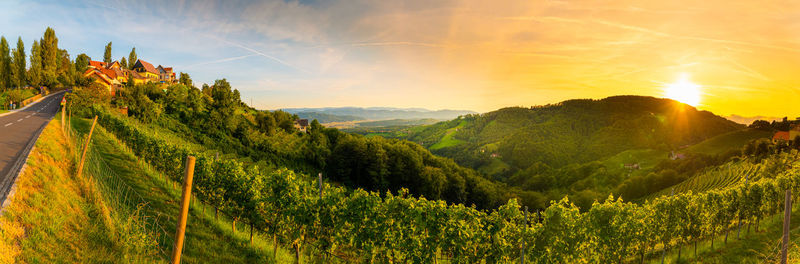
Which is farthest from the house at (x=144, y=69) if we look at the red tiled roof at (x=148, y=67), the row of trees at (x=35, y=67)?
the row of trees at (x=35, y=67)

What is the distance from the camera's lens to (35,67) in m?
55.2

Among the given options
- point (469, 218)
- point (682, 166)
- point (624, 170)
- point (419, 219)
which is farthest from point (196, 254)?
point (624, 170)

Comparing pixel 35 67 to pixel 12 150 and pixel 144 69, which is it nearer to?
pixel 144 69

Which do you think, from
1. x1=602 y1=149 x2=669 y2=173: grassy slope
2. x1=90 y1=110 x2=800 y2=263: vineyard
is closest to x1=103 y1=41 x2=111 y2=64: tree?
x1=90 y1=110 x2=800 y2=263: vineyard

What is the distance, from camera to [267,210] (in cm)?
1147

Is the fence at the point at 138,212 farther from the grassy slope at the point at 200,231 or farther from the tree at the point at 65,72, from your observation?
the tree at the point at 65,72

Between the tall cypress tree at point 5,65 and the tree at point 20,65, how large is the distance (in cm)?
78

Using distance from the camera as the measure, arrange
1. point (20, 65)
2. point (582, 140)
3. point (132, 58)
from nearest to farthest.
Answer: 1. point (20, 65)
2. point (132, 58)
3. point (582, 140)

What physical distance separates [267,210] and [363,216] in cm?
432

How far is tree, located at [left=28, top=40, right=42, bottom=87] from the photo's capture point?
5475cm

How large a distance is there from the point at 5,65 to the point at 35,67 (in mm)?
3427

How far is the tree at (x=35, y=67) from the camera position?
180 feet

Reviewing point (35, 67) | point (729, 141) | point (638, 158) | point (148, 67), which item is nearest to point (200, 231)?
point (35, 67)

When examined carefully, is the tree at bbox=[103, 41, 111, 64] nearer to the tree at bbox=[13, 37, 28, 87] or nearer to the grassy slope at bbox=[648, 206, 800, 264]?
the tree at bbox=[13, 37, 28, 87]
